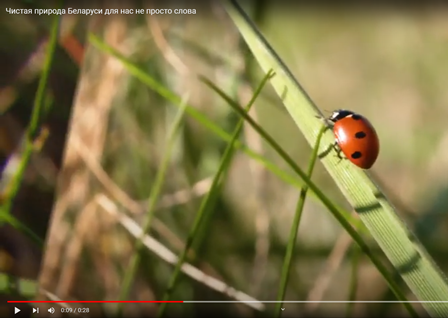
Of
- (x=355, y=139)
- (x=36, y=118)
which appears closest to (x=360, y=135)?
(x=355, y=139)

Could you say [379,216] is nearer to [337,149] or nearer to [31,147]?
[337,149]

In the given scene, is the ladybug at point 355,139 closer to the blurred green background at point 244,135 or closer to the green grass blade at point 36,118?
the blurred green background at point 244,135

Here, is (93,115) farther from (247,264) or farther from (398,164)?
(398,164)

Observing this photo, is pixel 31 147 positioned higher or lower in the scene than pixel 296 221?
higher

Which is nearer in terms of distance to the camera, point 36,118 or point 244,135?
point 36,118

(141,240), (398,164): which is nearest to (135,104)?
(141,240)

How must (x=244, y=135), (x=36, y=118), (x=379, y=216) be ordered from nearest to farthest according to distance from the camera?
(x=379, y=216) → (x=36, y=118) → (x=244, y=135)

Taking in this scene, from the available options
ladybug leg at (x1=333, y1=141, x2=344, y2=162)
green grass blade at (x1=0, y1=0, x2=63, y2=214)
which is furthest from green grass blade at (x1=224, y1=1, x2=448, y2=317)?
green grass blade at (x1=0, y1=0, x2=63, y2=214)
